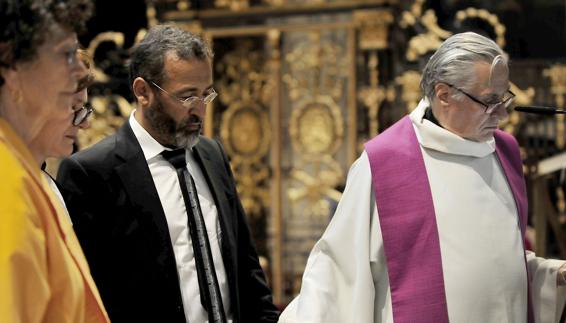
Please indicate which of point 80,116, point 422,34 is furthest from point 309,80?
point 80,116

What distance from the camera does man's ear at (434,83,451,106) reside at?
283cm

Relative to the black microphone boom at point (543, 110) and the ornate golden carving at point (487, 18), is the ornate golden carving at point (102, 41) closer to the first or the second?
the ornate golden carving at point (487, 18)

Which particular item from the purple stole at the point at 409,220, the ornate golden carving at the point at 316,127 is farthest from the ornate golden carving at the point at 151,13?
the purple stole at the point at 409,220

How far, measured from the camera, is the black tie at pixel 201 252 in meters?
2.83

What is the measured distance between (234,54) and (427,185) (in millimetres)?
4479

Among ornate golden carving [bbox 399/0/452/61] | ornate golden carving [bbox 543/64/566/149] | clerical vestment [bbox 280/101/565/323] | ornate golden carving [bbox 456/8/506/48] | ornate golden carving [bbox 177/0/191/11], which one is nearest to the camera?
clerical vestment [bbox 280/101/565/323]

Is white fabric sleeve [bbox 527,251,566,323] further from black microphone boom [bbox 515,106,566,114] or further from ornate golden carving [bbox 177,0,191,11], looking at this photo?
ornate golden carving [bbox 177,0,191,11]

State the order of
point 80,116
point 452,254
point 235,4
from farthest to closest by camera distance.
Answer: point 235,4 < point 452,254 < point 80,116

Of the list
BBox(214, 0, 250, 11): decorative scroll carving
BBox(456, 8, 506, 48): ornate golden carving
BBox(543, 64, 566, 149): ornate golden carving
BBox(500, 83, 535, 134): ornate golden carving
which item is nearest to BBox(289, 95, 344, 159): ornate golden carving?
BBox(214, 0, 250, 11): decorative scroll carving

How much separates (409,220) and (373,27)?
3.79 m

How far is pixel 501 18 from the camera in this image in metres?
6.06

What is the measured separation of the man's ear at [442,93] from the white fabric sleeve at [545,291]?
2.09 feet

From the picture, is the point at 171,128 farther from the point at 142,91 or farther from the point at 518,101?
the point at 518,101

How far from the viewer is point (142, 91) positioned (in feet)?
9.78
